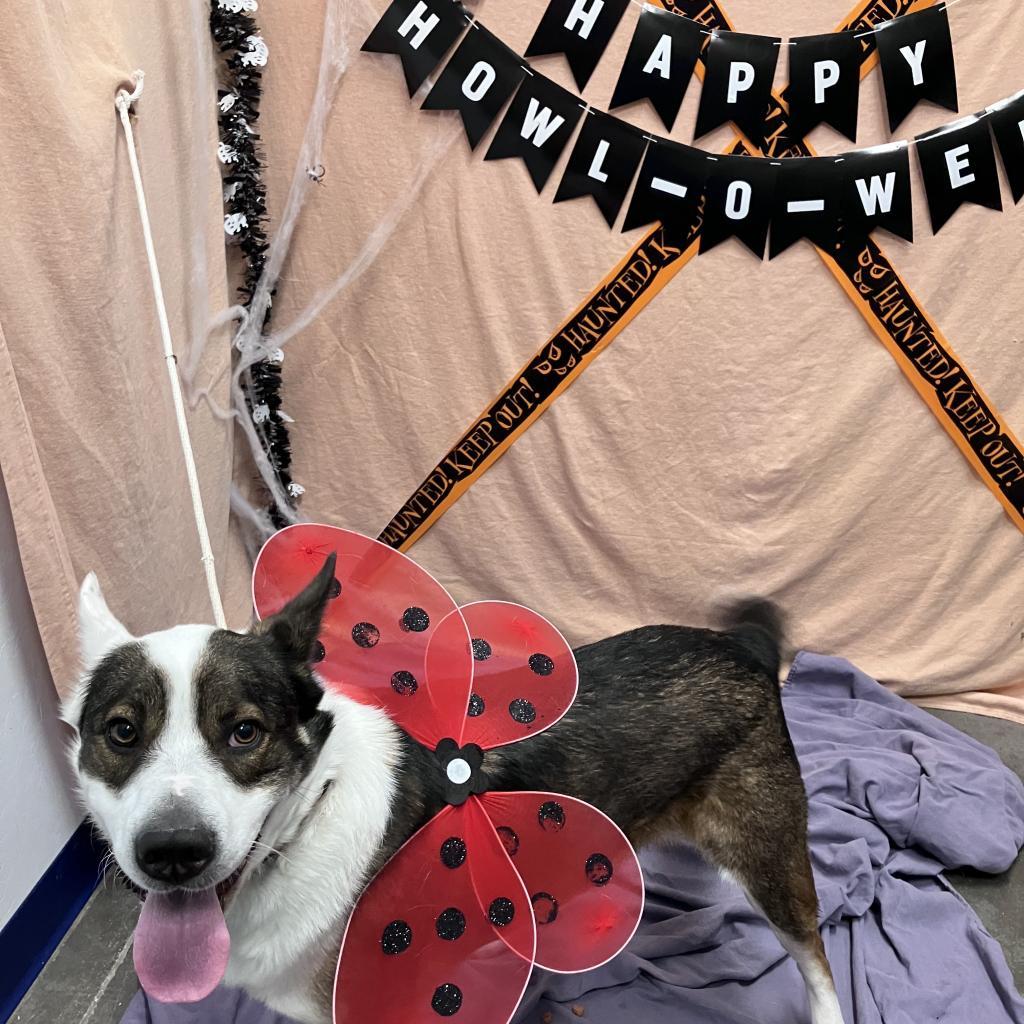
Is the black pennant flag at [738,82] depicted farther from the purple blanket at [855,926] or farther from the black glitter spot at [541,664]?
the purple blanket at [855,926]

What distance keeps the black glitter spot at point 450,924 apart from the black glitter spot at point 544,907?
119mm

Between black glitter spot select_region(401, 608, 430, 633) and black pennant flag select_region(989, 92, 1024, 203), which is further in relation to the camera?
black pennant flag select_region(989, 92, 1024, 203)

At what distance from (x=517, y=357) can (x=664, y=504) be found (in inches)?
22.4

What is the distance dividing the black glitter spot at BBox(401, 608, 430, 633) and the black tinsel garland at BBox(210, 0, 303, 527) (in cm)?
125

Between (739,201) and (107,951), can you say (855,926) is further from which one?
(739,201)

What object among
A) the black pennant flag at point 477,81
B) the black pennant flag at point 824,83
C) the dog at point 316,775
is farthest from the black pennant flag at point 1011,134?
the dog at point 316,775

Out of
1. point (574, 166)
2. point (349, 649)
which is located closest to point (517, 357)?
point (574, 166)

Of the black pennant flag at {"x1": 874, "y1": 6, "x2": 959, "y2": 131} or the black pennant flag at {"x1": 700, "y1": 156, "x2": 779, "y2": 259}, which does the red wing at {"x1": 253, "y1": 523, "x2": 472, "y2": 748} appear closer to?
the black pennant flag at {"x1": 700, "y1": 156, "x2": 779, "y2": 259}

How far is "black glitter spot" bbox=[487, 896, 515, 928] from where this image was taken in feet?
4.09

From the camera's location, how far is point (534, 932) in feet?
4.11

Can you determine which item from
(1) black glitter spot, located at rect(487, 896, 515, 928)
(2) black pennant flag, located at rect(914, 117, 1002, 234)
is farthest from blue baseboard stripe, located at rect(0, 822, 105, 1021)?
(2) black pennant flag, located at rect(914, 117, 1002, 234)

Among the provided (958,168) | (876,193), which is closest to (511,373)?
(876,193)

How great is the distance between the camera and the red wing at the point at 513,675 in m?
1.33

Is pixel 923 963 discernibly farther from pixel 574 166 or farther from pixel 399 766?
pixel 574 166
